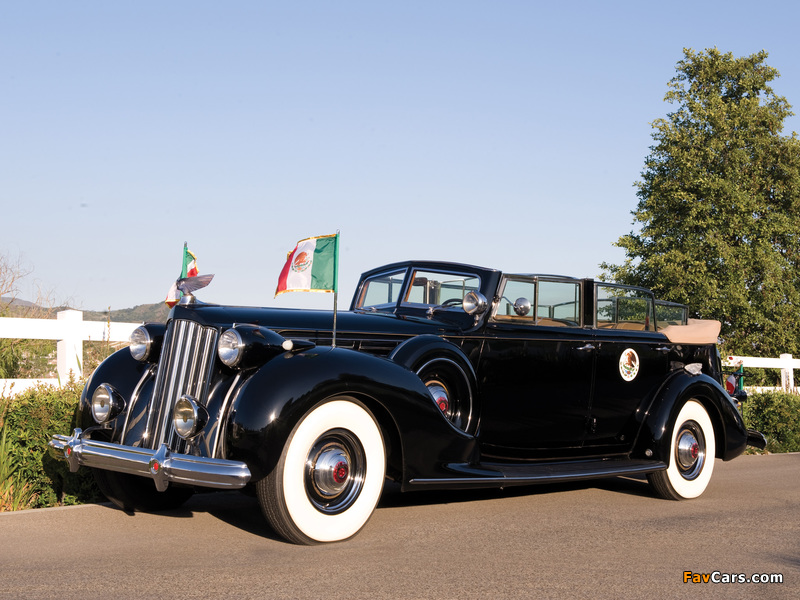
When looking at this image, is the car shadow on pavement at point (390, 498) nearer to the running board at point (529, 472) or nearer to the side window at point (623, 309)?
the running board at point (529, 472)

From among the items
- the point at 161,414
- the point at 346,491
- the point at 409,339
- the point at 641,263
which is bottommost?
the point at 346,491

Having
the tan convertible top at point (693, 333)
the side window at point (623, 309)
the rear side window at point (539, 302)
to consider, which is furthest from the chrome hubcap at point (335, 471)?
the tan convertible top at point (693, 333)

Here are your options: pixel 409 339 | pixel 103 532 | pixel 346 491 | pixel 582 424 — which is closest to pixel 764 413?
pixel 582 424

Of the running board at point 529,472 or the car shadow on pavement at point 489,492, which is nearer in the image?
the running board at point 529,472

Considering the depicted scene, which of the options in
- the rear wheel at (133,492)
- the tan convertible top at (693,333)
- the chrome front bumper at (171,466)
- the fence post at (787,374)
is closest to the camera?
the chrome front bumper at (171,466)

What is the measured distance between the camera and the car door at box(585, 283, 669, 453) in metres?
6.49

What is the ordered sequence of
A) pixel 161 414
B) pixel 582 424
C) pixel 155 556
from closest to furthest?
pixel 155 556 < pixel 161 414 < pixel 582 424

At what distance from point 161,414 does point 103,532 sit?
773mm

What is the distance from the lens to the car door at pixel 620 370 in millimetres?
6488

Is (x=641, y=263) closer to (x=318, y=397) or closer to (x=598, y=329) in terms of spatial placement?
(x=598, y=329)

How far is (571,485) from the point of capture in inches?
281

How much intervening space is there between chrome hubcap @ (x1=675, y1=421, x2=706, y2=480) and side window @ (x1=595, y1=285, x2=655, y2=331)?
954 millimetres

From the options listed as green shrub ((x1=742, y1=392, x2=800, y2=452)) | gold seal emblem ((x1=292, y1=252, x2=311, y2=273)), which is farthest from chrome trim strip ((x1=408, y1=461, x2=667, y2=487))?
green shrub ((x1=742, y1=392, x2=800, y2=452))

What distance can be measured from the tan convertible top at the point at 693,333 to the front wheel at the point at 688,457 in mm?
584
